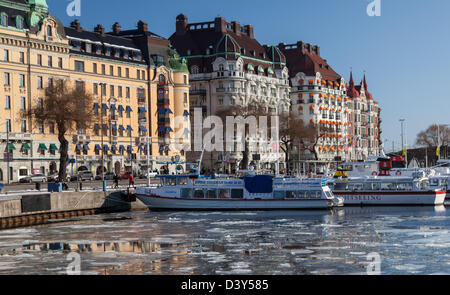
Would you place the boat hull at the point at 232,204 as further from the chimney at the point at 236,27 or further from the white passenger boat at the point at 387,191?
the chimney at the point at 236,27

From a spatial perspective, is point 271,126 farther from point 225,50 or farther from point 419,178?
point 419,178

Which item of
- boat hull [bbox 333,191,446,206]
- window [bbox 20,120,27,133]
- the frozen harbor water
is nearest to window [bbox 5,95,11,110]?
window [bbox 20,120,27,133]

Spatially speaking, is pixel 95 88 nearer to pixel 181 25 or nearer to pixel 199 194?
pixel 181 25

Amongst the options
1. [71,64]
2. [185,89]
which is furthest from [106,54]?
[185,89]

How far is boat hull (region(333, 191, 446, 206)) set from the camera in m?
71.2

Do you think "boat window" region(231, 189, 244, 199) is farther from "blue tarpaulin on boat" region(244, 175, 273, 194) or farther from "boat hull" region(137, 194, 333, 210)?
"blue tarpaulin on boat" region(244, 175, 273, 194)

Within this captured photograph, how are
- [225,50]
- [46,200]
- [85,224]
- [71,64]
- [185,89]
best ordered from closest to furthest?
1. [85,224]
2. [46,200]
3. [71,64]
4. [185,89]
5. [225,50]

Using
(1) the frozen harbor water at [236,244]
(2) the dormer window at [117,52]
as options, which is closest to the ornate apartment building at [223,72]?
(2) the dormer window at [117,52]

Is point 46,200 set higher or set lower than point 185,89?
lower

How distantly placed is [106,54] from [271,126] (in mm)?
27588

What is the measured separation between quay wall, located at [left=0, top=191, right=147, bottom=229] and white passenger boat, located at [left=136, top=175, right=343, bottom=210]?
2.89 metres

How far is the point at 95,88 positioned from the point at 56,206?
2072 inches

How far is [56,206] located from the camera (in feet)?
205
